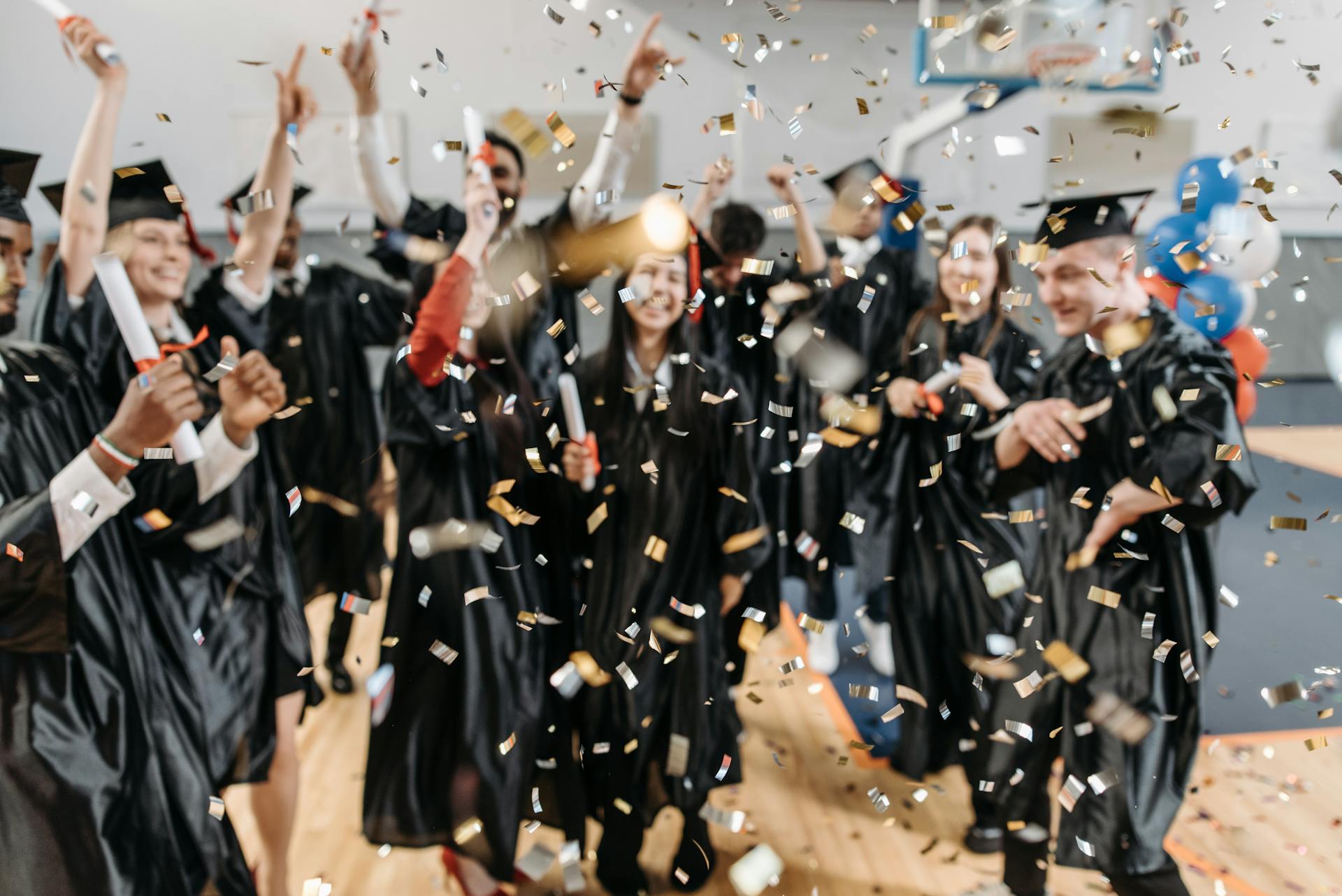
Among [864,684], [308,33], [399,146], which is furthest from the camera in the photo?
[399,146]

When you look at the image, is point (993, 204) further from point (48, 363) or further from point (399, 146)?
point (48, 363)

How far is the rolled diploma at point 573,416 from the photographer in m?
1.36

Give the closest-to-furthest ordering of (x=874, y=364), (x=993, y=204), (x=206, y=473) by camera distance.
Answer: (x=206, y=473), (x=874, y=364), (x=993, y=204)

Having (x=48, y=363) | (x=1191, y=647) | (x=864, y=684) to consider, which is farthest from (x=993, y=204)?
(x=48, y=363)

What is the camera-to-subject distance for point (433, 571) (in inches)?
52.5

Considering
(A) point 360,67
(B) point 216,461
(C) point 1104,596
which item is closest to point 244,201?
(A) point 360,67

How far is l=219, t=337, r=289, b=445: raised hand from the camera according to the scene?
117 centimetres

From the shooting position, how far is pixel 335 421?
6.40ft

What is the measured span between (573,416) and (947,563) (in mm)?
818

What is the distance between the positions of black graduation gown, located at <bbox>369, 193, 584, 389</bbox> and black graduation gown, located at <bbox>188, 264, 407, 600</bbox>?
506mm

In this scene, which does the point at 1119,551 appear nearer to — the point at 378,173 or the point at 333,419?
the point at 378,173

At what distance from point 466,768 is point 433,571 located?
0.33 metres

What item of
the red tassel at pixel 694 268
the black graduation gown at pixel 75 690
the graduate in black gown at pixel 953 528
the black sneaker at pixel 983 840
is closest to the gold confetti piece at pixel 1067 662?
the graduate in black gown at pixel 953 528

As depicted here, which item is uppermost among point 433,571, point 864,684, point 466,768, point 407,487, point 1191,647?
point 407,487
